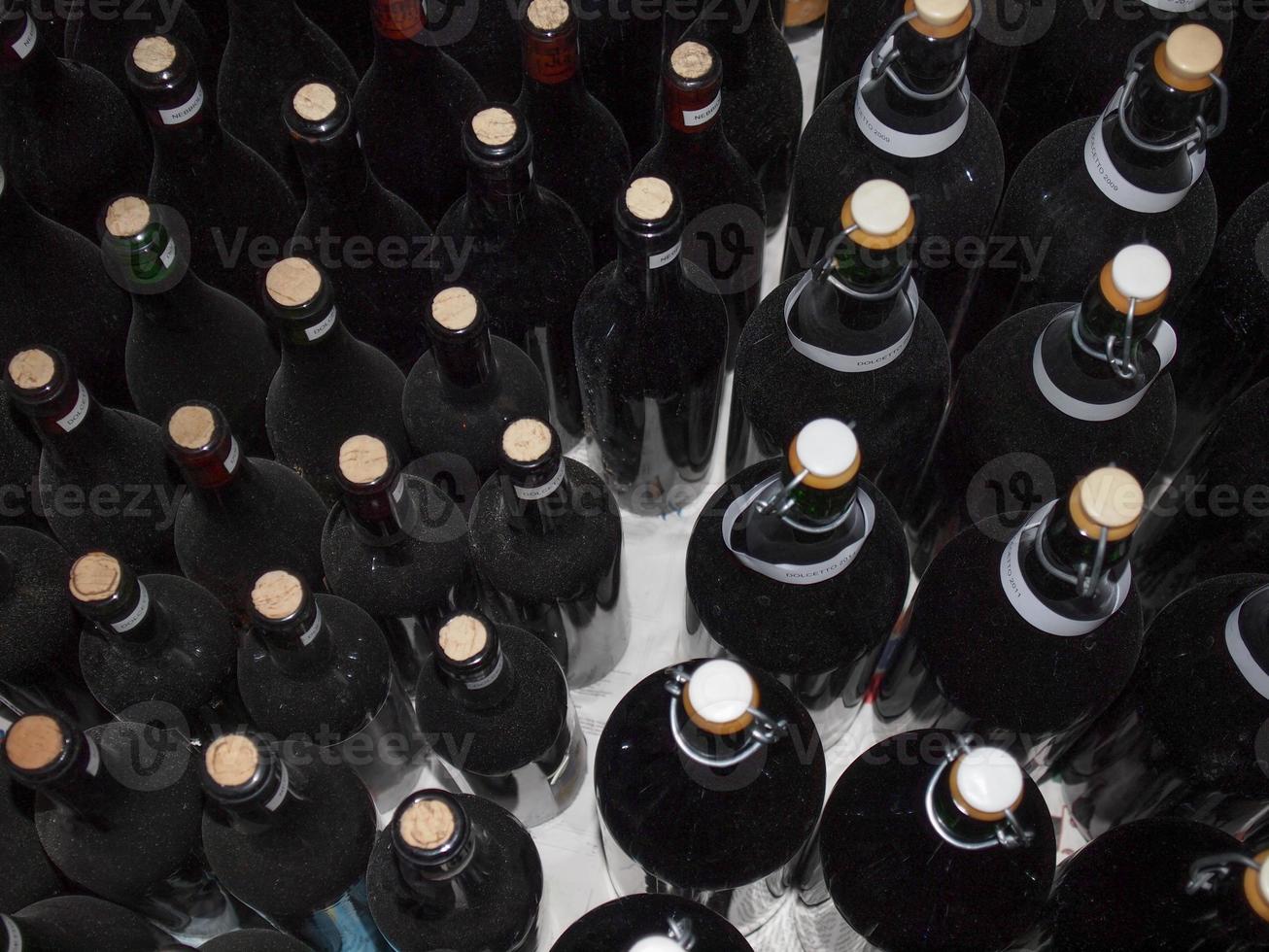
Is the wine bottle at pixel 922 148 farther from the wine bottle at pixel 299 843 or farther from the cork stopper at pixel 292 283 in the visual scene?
the wine bottle at pixel 299 843

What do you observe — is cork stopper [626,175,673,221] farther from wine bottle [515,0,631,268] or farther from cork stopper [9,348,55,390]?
cork stopper [9,348,55,390]

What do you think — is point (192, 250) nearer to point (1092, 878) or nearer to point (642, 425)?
point (642, 425)

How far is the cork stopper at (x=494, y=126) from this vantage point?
2.70 feet

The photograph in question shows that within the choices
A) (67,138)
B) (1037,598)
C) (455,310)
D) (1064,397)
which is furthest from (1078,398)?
(67,138)

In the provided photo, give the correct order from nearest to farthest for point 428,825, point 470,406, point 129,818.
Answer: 1. point 428,825
2. point 129,818
3. point 470,406

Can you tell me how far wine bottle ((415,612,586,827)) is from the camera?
2.57 ft

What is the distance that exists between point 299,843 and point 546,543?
11.2 inches

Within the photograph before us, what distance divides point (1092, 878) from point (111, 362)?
0.93 metres

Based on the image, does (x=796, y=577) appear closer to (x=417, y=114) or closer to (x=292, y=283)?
(x=292, y=283)

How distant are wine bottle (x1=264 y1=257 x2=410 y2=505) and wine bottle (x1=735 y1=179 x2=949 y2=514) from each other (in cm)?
31

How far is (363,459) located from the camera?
2.51 feet

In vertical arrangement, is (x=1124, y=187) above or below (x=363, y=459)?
above

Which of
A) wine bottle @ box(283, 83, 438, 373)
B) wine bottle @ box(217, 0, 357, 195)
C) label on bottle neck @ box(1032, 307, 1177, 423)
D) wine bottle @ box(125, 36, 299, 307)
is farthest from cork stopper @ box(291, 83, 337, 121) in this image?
label on bottle neck @ box(1032, 307, 1177, 423)

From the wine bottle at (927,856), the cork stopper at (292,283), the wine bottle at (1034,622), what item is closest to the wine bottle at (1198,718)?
the wine bottle at (1034,622)
